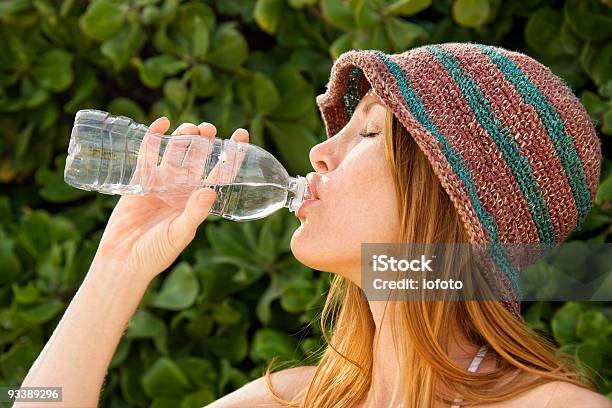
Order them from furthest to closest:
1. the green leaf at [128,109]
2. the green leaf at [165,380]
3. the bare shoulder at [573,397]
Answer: the green leaf at [128,109]
the green leaf at [165,380]
the bare shoulder at [573,397]

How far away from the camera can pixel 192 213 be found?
1476 millimetres

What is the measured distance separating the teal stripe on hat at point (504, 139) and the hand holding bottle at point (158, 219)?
0.35m

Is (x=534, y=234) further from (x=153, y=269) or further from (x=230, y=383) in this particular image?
(x=230, y=383)

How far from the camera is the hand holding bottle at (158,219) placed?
1488 millimetres

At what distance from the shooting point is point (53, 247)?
87.0 inches

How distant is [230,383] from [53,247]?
0.48 m

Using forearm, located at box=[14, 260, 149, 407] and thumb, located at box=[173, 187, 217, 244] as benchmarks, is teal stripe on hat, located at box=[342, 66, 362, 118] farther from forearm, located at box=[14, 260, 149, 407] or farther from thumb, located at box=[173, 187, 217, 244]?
forearm, located at box=[14, 260, 149, 407]

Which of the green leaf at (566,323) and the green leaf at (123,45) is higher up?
the green leaf at (123,45)

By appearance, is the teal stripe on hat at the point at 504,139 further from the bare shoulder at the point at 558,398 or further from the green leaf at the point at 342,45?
the green leaf at the point at 342,45

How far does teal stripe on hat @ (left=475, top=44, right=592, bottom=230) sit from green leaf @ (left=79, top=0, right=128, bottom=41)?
96 cm

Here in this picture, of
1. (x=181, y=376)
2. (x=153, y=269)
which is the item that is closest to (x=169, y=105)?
(x=181, y=376)

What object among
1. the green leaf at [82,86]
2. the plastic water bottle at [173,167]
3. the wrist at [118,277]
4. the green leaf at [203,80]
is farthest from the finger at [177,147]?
the green leaf at [82,86]

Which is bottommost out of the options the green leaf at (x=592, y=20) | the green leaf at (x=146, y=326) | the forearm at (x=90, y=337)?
the green leaf at (x=146, y=326)

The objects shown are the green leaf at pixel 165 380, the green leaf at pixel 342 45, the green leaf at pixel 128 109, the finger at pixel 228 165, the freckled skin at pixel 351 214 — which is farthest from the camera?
the green leaf at pixel 128 109
